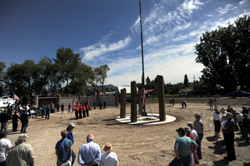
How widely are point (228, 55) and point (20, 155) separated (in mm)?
41516

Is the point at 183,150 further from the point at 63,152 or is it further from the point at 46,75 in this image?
the point at 46,75

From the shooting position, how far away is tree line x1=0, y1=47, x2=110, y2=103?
3425cm

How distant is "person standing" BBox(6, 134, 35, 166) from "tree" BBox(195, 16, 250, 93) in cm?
3934

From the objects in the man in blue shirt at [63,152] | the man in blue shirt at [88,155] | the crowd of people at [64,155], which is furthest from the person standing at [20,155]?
the man in blue shirt at [88,155]

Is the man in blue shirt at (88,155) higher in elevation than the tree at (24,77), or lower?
lower

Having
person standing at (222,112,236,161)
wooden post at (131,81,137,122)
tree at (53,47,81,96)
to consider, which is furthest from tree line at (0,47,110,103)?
person standing at (222,112,236,161)

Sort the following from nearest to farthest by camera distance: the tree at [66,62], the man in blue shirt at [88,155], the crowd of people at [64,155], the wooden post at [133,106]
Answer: the crowd of people at [64,155]
the man in blue shirt at [88,155]
the wooden post at [133,106]
the tree at [66,62]

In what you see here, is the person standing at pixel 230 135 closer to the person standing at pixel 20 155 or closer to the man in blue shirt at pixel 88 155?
the man in blue shirt at pixel 88 155

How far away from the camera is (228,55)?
32781mm

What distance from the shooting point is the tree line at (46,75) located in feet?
112

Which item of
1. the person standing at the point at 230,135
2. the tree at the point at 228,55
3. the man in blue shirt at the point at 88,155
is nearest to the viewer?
the man in blue shirt at the point at 88,155

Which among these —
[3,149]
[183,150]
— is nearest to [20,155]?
[3,149]

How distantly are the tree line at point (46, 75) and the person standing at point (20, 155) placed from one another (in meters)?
34.5

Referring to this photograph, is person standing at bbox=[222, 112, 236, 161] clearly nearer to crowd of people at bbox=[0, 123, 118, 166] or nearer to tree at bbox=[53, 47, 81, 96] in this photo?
crowd of people at bbox=[0, 123, 118, 166]
